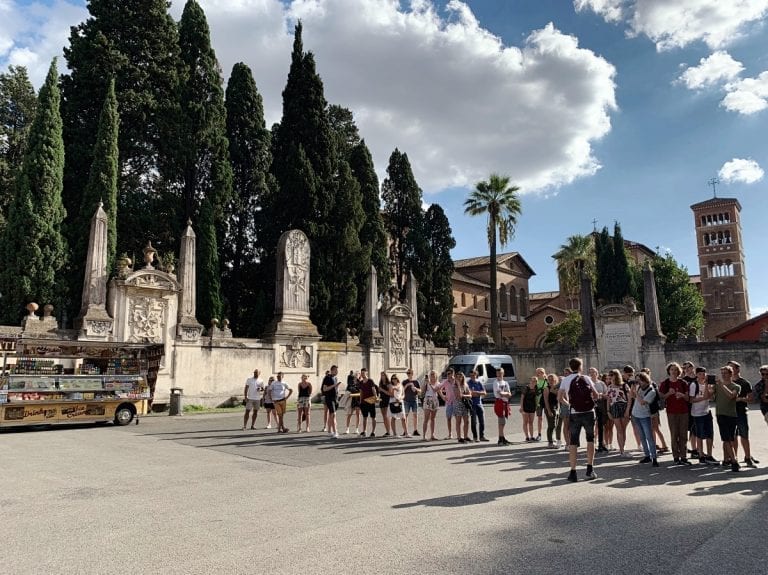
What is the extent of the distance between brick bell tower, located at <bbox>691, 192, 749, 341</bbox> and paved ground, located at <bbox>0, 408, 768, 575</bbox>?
73.2 meters

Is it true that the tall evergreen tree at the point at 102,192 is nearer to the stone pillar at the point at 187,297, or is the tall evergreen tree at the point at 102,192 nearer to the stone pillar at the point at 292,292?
the stone pillar at the point at 187,297

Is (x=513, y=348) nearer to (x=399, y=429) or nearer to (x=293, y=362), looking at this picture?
(x=293, y=362)

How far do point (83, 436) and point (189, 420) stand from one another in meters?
4.07

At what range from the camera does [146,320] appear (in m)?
19.3

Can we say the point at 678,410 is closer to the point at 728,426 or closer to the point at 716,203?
the point at 728,426

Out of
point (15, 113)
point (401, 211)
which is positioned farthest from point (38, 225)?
point (401, 211)

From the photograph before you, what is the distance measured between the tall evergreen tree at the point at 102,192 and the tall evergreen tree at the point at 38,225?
91 cm

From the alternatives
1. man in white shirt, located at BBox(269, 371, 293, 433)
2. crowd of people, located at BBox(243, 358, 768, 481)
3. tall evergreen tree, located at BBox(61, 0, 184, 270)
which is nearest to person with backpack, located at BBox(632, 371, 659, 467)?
crowd of people, located at BBox(243, 358, 768, 481)

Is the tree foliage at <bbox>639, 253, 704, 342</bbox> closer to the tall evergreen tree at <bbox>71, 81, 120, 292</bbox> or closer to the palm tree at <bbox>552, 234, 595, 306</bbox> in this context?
the palm tree at <bbox>552, 234, 595, 306</bbox>

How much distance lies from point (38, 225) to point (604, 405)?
19.9 meters

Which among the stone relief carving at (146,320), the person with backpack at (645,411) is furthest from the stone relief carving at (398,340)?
the person with backpack at (645,411)

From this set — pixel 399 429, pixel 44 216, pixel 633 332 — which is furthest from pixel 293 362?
pixel 633 332

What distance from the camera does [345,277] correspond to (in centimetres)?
2898

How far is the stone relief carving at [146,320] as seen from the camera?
1903 cm
